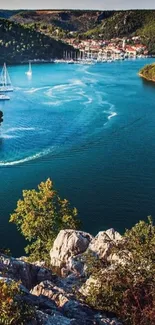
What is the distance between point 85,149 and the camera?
145 feet

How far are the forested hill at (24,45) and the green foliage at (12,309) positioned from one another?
121 meters

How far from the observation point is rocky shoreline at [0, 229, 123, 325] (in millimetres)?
12305

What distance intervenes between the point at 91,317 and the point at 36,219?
1061cm

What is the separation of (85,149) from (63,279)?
2813 cm

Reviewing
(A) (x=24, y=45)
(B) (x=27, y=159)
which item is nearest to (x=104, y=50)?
(A) (x=24, y=45)

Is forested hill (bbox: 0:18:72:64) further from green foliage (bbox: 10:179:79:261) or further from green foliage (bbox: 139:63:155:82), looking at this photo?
green foliage (bbox: 10:179:79:261)

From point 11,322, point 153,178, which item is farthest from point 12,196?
point 11,322

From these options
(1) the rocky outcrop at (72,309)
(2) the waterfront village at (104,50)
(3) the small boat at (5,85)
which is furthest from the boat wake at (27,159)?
(2) the waterfront village at (104,50)

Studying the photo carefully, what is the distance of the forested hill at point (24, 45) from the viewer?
13088 cm

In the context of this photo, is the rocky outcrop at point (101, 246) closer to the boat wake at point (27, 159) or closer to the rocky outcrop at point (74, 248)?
the rocky outcrop at point (74, 248)

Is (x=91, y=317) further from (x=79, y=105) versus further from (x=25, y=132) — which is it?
(x=79, y=105)

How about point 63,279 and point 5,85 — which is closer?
point 63,279

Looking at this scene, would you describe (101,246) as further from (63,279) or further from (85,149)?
(85,149)

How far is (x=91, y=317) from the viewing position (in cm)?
1264
